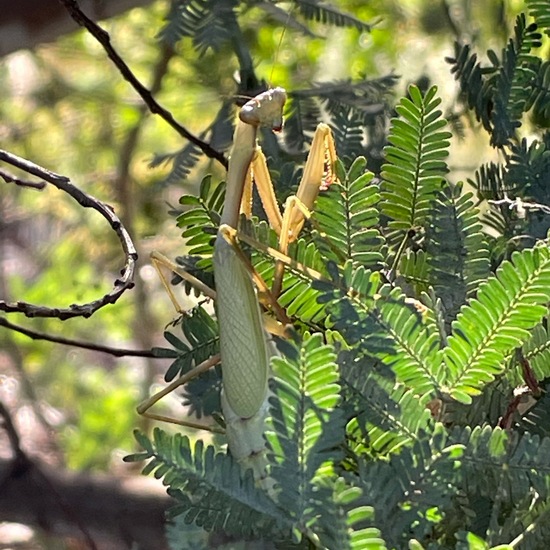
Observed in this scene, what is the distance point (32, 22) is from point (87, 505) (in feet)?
2.20

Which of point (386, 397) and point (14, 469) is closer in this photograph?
point (386, 397)

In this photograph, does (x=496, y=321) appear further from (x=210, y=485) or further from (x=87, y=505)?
(x=87, y=505)

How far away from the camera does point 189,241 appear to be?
1.86 ft

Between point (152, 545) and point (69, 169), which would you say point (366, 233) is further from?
point (69, 169)

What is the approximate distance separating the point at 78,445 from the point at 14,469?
36.3 inches

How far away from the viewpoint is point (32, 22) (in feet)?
4.07

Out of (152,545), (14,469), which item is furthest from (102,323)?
(152,545)

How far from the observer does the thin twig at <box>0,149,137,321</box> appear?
0.50 m

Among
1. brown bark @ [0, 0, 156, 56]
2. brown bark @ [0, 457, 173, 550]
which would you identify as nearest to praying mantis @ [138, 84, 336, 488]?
brown bark @ [0, 457, 173, 550]

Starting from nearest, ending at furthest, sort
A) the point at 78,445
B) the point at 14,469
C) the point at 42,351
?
the point at 14,469 → the point at 78,445 → the point at 42,351

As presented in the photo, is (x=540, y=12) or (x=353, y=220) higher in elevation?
(x=540, y=12)

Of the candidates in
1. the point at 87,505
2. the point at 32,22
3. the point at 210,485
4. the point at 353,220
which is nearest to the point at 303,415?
the point at 210,485

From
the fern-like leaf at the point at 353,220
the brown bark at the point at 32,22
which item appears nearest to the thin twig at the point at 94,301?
the fern-like leaf at the point at 353,220

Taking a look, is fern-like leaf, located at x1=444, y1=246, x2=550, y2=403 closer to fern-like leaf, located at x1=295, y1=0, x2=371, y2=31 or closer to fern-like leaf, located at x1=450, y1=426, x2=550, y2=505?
fern-like leaf, located at x1=450, y1=426, x2=550, y2=505
